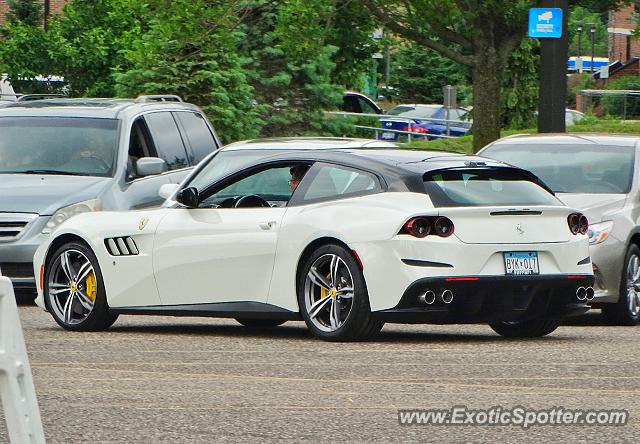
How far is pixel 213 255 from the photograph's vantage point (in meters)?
11.7

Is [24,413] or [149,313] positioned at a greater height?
[24,413]

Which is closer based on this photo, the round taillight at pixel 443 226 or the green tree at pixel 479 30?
the round taillight at pixel 443 226

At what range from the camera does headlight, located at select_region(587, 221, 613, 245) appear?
1365 cm

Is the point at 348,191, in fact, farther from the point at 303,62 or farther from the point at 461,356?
the point at 303,62

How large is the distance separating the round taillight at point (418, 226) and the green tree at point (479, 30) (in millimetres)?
16760

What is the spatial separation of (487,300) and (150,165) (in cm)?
556

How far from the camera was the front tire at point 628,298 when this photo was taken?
45.0ft

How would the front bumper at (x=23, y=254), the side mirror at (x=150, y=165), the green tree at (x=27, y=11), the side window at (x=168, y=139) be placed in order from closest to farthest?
the front bumper at (x=23, y=254)
the side mirror at (x=150, y=165)
the side window at (x=168, y=139)
the green tree at (x=27, y=11)

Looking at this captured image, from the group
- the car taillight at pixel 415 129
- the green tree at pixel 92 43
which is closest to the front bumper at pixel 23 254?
the green tree at pixel 92 43

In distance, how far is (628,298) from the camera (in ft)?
45.3

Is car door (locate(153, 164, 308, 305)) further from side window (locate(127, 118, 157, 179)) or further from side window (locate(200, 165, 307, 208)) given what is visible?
side window (locate(127, 118, 157, 179))

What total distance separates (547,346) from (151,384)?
3.33 meters

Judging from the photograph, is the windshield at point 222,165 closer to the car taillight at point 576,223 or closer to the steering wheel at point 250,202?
the steering wheel at point 250,202

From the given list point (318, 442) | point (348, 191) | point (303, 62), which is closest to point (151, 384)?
point (318, 442)
